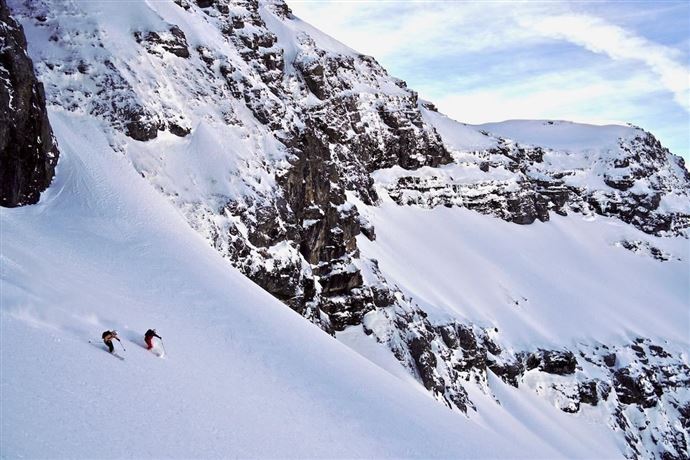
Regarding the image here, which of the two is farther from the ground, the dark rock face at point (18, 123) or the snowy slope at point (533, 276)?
the dark rock face at point (18, 123)

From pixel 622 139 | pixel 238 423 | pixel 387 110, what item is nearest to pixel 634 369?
pixel 387 110

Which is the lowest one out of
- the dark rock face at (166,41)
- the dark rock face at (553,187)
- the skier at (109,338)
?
the dark rock face at (553,187)

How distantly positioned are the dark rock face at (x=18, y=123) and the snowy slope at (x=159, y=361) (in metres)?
0.80

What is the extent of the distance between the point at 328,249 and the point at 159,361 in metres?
37.5

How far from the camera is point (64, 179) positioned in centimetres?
2797

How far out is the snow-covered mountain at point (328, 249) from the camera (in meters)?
19.9

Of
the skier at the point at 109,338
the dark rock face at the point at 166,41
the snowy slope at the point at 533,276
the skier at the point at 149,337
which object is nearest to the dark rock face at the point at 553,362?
the snowy slope at the point at 533,276

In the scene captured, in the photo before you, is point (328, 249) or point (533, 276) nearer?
point (328, 249)

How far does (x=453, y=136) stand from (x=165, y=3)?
8576cm

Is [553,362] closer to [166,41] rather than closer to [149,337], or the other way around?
[166,41]

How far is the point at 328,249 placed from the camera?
179 ft

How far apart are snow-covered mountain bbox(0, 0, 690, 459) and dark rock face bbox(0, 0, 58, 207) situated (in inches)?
17.4

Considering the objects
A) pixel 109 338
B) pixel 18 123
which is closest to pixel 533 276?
pixel 18 123

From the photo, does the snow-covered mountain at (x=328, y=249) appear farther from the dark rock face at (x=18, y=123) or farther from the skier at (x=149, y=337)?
the skier at (x=149, y=337)
